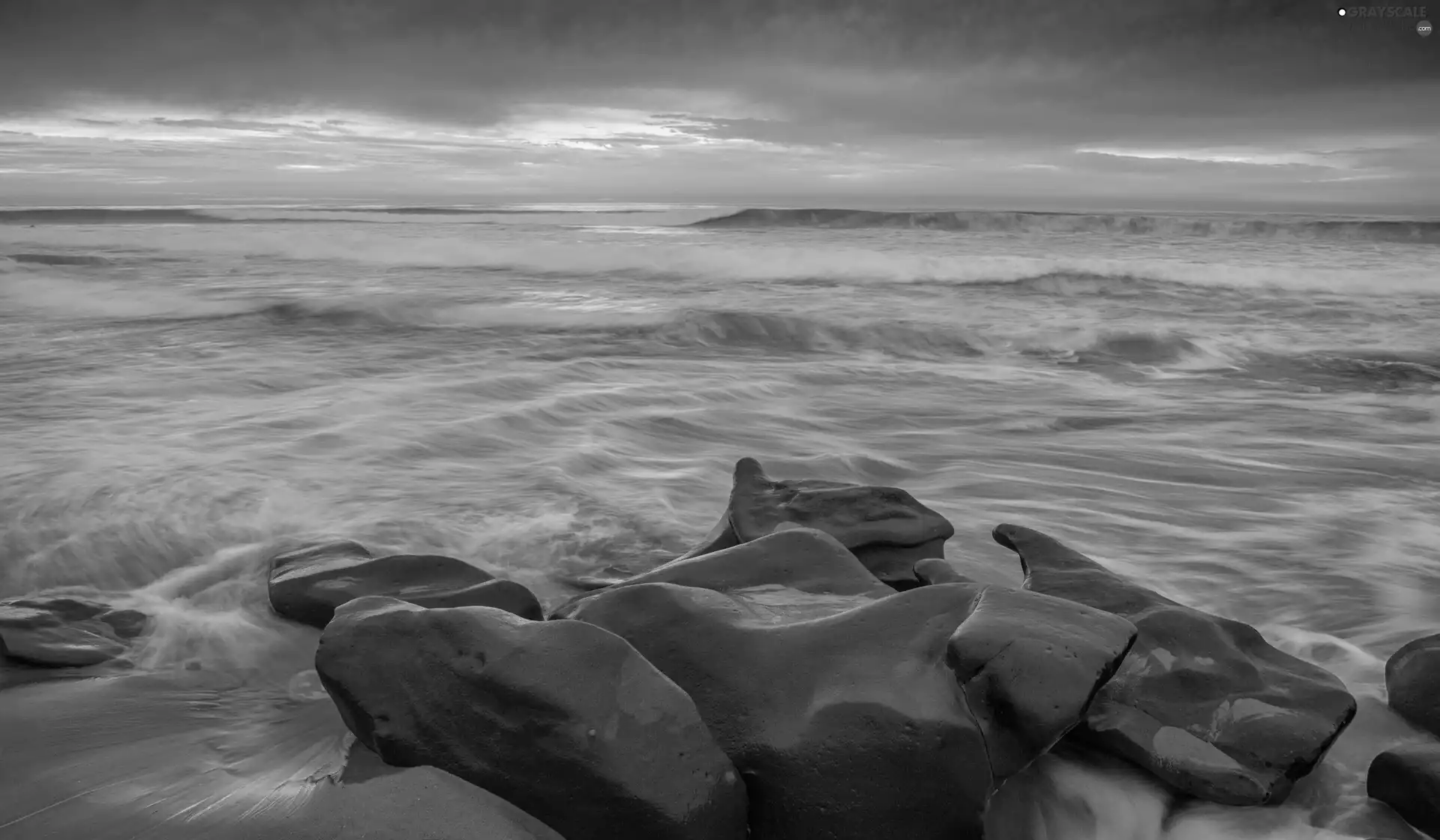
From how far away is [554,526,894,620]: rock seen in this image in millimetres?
2512

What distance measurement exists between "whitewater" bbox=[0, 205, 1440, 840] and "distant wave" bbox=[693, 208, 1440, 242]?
15.4m

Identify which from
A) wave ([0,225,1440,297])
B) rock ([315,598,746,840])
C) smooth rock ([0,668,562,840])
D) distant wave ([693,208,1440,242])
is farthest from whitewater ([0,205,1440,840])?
distant wave ([693,208,1440,242])

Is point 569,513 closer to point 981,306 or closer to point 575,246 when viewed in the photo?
point 981,306

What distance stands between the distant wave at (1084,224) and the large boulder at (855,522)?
26764mm

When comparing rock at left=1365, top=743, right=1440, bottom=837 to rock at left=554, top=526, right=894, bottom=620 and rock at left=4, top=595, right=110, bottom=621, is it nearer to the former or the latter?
rock at left=554, top=526, right=894, bottom=620

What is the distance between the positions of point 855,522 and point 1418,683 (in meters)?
1.51

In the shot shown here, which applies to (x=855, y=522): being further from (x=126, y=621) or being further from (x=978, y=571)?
(x=126, y=621)

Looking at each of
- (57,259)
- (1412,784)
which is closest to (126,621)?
(1412,784)

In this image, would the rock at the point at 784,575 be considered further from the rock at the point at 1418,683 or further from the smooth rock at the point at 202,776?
the rock at the point at 1418,683

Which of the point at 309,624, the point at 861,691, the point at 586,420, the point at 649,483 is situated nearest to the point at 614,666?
the point at 861,691

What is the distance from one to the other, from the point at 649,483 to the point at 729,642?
241 centimetres

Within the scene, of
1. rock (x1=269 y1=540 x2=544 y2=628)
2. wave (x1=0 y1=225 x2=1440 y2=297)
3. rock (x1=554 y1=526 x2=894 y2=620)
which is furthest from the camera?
wave (x1=0 y1=225 x2=1440 y2=297)

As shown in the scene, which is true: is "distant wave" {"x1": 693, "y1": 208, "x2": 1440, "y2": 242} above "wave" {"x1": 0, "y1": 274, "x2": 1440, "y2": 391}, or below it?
above

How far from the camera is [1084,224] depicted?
2997 cm
